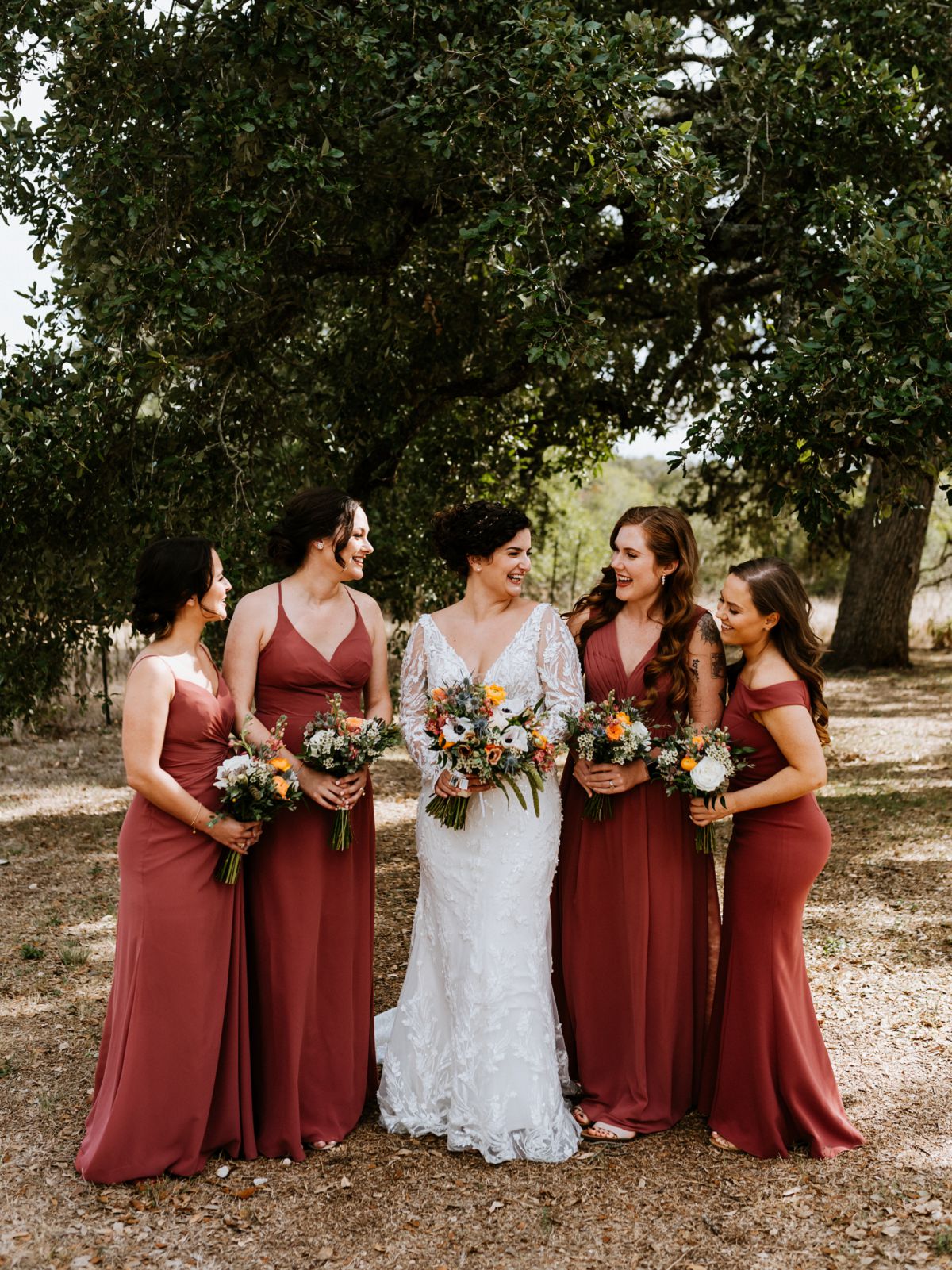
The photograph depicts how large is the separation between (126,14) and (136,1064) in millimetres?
5483

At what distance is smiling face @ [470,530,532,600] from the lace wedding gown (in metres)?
0.16

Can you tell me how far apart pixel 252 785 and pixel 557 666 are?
1.32 meters

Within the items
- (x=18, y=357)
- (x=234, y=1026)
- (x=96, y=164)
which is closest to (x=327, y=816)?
(x=234, y=1026)

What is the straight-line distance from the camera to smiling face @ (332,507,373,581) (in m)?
4.48

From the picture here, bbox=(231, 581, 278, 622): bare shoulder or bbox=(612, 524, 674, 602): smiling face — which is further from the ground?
bbox=(612, 524, 674, 602): smiling face

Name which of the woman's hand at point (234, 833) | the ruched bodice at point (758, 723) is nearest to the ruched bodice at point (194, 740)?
the woman's hand at point (234, 833)

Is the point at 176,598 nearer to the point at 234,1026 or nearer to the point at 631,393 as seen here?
the point at 234,1026

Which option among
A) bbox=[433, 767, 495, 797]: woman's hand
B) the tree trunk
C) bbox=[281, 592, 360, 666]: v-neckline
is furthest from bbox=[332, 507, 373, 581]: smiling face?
the tree trunk

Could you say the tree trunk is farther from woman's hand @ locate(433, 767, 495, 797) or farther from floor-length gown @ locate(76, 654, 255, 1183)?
floor-length gown @ locate(76, 654, 255, 1183)

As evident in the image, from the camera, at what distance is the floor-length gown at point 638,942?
4527mm

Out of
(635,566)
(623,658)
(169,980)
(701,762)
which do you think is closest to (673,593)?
(635,566)

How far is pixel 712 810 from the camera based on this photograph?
4242mm

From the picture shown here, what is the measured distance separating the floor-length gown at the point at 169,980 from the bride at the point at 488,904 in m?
0.86

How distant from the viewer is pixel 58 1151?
14.5 ft
